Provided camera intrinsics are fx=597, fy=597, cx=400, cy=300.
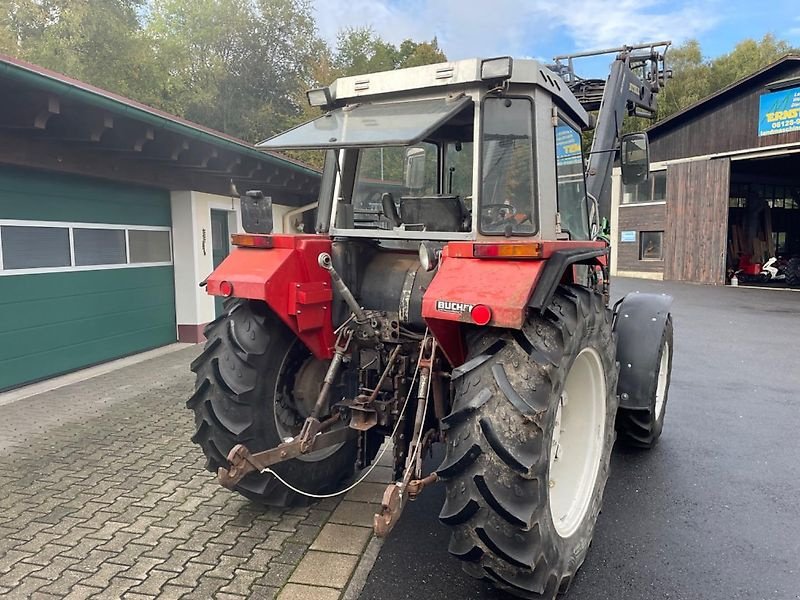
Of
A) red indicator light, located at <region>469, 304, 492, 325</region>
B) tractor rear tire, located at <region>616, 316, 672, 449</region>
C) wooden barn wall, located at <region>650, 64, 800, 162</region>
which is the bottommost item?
tractor rear tire, located at <region>616, 316, 672, 449</region>

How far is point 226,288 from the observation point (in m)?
3.11

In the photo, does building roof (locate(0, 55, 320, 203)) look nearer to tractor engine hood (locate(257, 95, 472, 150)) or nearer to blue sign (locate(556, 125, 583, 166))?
tractor engine hood (locate(257, 95, 472, 150))

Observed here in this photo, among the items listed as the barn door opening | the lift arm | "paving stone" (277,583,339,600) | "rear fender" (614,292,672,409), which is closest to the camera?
"paving stone" (277,583,339,600)

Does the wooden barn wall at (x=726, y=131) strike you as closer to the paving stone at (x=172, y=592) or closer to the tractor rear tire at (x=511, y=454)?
the tractor rear tire at (x=511, y=454)

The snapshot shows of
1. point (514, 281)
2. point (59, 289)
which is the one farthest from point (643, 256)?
point (514, 281)

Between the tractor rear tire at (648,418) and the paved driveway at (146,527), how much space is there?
6.05 ft

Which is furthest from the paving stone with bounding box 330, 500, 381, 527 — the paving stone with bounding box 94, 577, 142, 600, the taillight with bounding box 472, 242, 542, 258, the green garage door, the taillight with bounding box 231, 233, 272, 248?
the green garage door

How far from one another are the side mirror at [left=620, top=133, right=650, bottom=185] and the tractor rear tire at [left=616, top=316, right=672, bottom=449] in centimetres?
109

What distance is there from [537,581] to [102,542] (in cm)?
229

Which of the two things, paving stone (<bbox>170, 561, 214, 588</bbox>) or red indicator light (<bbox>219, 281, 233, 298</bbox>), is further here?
red indicator light (<bbox>219, 281, 233, 298</bbox>)

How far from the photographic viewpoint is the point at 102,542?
319 cm

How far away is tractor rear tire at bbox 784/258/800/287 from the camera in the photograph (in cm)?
1920

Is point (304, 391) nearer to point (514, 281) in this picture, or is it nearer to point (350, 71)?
point (514, 281)

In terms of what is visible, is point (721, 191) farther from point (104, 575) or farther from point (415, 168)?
point (104, 575)
